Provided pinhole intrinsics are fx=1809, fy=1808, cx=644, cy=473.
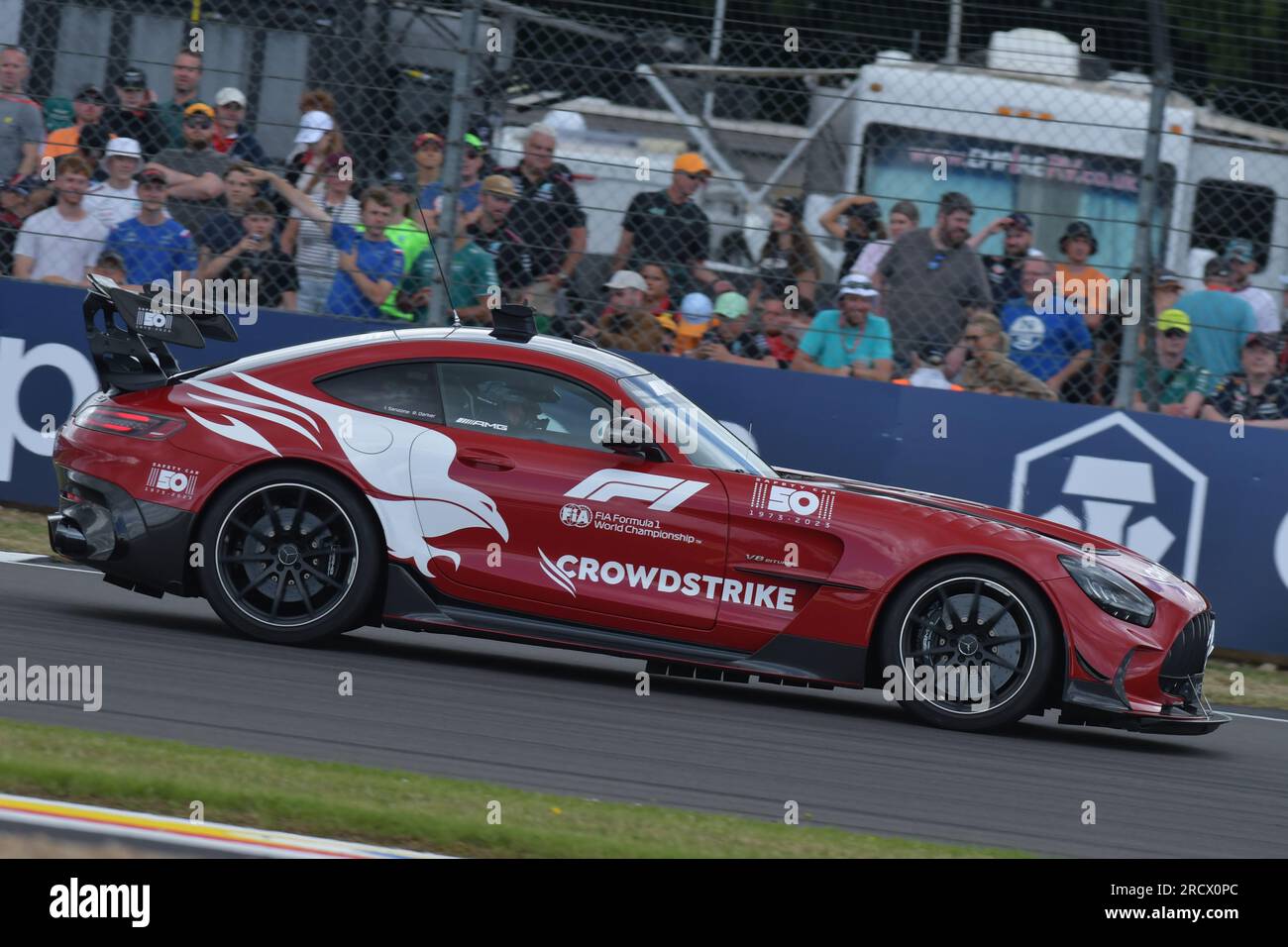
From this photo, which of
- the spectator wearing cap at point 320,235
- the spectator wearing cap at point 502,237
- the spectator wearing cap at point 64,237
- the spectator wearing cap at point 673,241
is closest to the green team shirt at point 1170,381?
the spectator wearing cap at point 673,241

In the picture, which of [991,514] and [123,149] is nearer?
[991,514]

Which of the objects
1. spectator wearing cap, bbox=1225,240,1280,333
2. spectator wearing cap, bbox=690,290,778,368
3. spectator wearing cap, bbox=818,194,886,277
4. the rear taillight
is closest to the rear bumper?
the rear taillight

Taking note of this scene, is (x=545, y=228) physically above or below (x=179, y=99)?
below

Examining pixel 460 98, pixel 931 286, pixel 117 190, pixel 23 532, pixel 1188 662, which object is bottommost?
pixel 23 532

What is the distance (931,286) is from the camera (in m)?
10.6

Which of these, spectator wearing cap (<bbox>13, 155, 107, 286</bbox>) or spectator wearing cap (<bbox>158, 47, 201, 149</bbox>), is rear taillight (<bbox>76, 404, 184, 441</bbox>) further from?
spectator wearing cap (<bbox>158, 47, 201, 149</bbox>)

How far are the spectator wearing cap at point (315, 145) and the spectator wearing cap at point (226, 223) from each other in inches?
10.4

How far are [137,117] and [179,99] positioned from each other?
0.31m

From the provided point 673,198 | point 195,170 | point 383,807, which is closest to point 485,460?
point 383,807

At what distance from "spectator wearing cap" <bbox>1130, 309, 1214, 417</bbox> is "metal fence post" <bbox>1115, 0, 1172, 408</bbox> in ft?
0.30

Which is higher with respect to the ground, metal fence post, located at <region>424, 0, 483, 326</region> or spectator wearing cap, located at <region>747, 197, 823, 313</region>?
metal fence post, located at <region>424, 0, 483, 326</region>

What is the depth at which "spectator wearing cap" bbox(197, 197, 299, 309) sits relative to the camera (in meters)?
10.9

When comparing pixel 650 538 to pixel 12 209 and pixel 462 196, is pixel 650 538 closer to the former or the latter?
pixel 462 196
